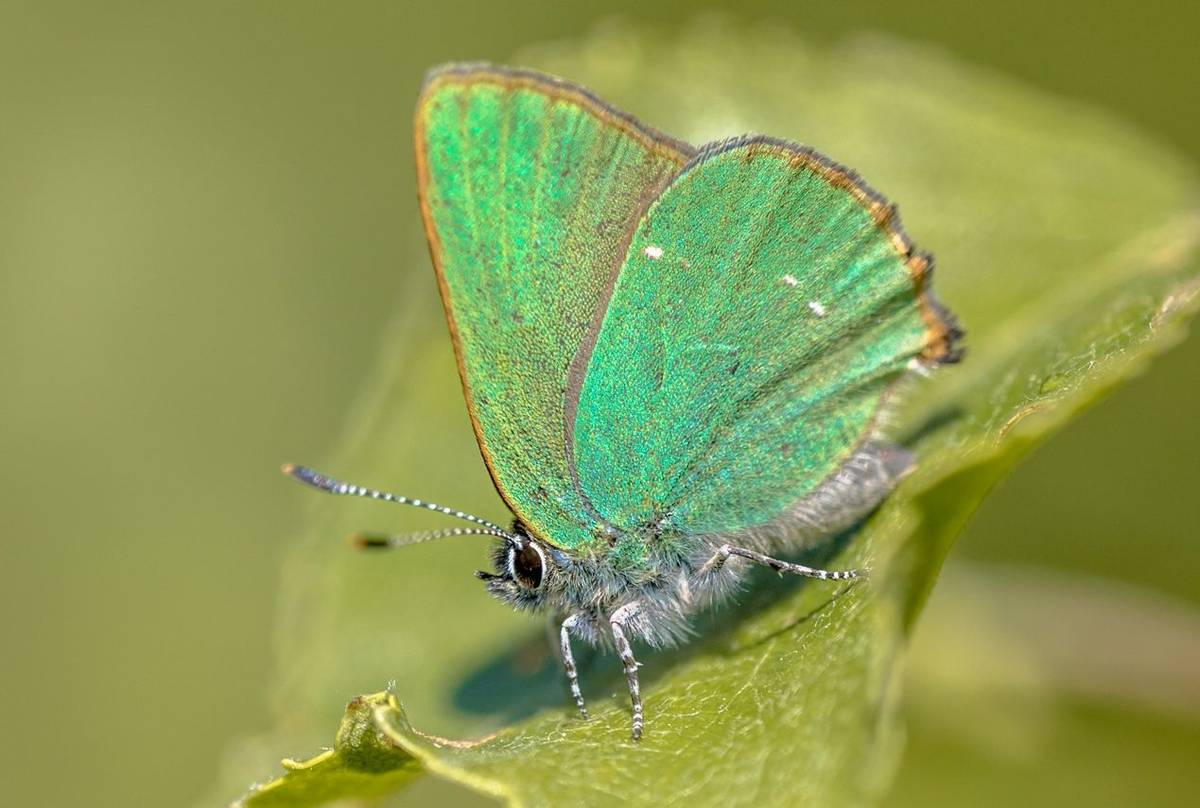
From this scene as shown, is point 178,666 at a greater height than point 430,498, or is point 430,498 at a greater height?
point 178,666

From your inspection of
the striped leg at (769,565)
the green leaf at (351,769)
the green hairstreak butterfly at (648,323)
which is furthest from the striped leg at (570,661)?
the green leaf at (351,769)

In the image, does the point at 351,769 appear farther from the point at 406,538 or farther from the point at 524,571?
the point at 406,538

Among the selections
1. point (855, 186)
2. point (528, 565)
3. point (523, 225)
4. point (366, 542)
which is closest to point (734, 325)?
point (855, 186)

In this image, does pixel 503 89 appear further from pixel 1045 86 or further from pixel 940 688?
pixel 1045 86

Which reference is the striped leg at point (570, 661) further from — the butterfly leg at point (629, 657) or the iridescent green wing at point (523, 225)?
the iridescent green wing at point (523, 225)

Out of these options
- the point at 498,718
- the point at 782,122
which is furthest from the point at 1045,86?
the point at 498,718
